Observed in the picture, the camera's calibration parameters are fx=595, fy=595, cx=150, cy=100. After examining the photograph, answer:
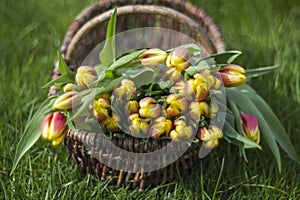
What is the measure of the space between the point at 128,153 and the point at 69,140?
157 mm

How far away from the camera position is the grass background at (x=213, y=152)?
4.75ft

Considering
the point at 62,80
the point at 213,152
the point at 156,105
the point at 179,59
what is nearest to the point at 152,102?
the point at 156,105

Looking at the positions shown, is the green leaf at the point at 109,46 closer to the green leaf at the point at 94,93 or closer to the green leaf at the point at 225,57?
the green leaf at the point at 94,93

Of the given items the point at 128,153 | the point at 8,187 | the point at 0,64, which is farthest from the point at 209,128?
the point at 0,64

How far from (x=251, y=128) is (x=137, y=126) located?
0.29 meters

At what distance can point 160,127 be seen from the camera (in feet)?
4.22

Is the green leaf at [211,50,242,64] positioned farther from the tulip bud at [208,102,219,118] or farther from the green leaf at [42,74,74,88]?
the green leaf at [42,74,74,88]

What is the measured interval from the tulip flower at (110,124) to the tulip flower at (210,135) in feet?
0.61

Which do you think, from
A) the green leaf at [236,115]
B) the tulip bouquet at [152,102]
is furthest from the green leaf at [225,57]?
the green leaf at [236,115]

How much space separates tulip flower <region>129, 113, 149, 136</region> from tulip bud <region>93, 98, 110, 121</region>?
0.19 ft

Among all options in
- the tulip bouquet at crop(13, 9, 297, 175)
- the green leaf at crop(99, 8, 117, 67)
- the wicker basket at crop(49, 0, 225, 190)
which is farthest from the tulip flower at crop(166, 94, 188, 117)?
the green leaf at crop(99, 8, 117, 67)

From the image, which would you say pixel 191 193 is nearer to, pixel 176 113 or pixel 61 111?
pixel 176 113

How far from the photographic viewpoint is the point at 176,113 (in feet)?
4.29

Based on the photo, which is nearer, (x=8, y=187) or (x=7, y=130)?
(x=8, y=187)
